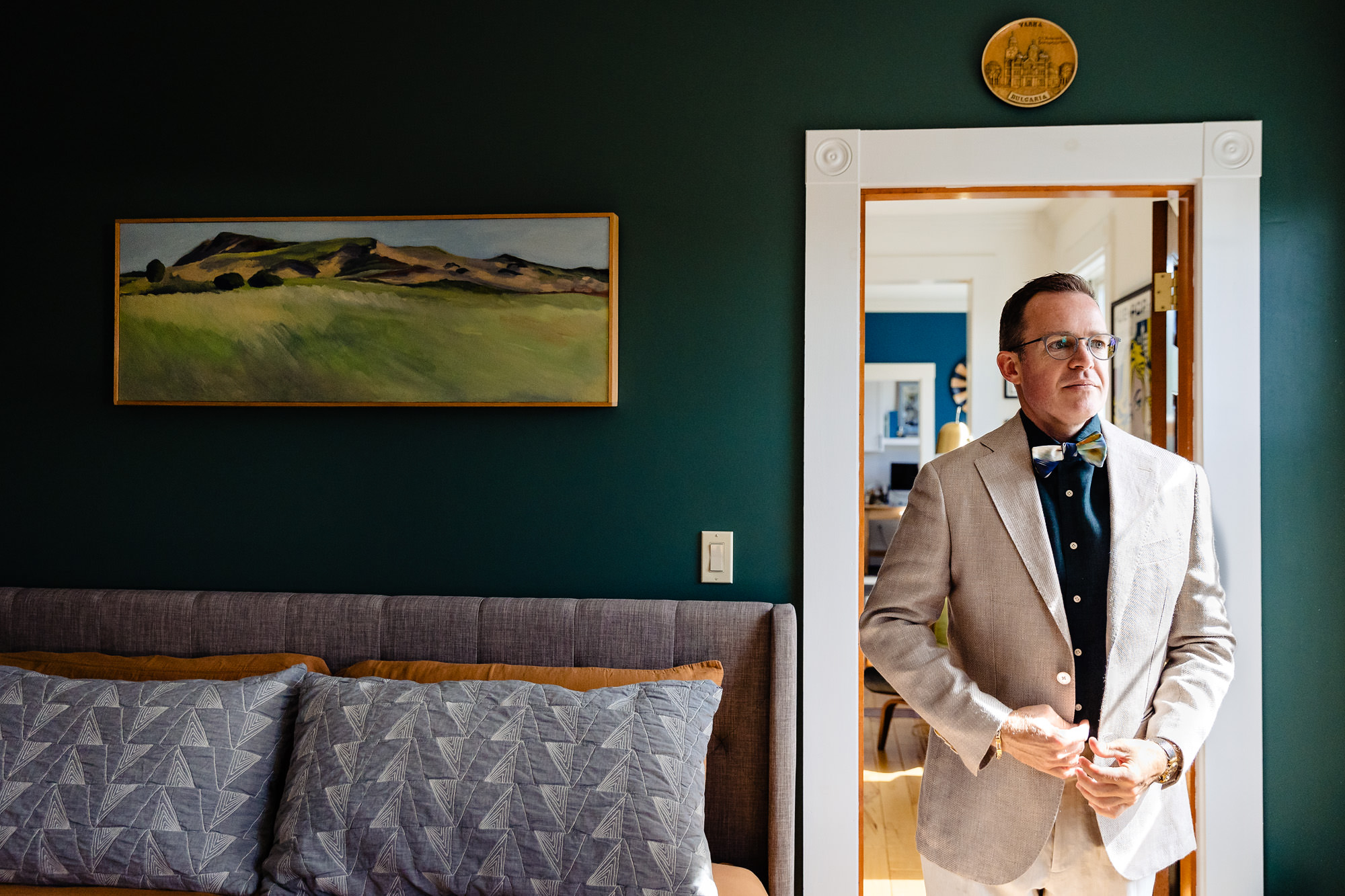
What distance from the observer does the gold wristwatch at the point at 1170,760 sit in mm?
1261

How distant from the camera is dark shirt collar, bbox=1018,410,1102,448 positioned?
139cm

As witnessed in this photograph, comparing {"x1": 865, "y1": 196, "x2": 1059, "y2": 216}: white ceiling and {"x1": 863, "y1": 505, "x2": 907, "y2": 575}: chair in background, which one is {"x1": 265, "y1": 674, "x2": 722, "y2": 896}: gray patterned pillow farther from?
{"x1": 863, "y1": 505, "x2": 907, "y2": 575}: chair in background

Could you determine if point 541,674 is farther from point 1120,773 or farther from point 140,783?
point 1120,773

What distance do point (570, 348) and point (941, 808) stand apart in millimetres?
1290

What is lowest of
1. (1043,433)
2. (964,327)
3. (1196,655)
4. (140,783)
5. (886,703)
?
(886,703)

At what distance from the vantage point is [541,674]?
1.90 metres

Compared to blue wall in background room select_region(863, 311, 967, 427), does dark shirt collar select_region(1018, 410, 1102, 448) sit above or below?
below

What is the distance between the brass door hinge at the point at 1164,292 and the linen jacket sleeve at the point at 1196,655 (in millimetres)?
815

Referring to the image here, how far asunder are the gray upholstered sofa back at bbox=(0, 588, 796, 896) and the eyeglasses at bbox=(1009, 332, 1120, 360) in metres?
0.87

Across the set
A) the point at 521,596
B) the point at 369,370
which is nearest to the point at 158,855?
the point at 521,596

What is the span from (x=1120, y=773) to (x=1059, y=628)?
218 mm

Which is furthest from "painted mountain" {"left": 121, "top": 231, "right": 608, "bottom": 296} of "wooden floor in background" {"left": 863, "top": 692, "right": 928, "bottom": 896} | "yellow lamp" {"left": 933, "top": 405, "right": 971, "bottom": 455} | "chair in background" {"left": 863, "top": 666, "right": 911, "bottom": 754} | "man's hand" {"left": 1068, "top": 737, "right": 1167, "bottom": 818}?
"chair in background" {"left": 863, "top": 666, "right": 911, "bottom": 754}

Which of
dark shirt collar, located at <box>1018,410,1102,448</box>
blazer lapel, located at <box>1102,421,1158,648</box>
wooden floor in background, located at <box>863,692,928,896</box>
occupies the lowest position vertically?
wooden floor in background, located at <box>863,692,928,896</box>

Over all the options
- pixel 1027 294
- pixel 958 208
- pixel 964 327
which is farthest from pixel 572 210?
pixel 964 327
